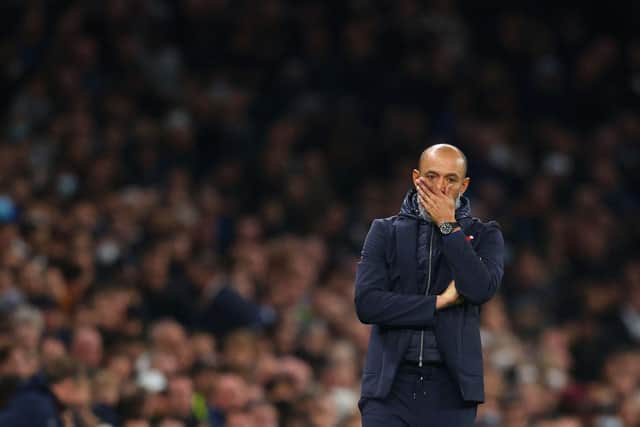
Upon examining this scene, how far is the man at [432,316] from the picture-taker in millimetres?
4766

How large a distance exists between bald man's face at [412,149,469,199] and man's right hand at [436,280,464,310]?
0.35 m

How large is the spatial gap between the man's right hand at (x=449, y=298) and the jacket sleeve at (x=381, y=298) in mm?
21

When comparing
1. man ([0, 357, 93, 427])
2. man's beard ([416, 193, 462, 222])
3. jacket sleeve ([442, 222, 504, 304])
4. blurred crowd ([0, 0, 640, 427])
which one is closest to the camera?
jacket sleeve ([442, 222, 504, 304])

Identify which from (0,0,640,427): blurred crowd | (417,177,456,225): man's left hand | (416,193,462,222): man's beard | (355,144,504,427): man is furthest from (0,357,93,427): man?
(417,177,456,225): man's left hand

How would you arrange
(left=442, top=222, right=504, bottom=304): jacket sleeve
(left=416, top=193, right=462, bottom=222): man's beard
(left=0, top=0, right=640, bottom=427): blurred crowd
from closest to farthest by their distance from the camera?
Answer: 1. (left=442, top=222, right=504, bottom=304): jacket sleeve
2. (left=416, top=193, right=462, bottom=222): man's beard
3. (left=0, top=0, right=640, bottom=427): blurred crowd

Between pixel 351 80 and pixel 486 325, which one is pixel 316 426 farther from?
pixel 351 80

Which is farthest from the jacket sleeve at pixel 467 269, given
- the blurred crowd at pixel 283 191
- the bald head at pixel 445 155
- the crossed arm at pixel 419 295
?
the blurred crowd at pixel 283 191

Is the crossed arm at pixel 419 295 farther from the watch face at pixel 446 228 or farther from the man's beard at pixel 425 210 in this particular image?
the man's beard at pixel 425 210

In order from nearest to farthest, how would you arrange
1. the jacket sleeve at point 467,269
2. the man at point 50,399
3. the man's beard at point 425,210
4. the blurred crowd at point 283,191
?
the jacket sleeve at point 467,269 → the man's beard at point 425,210 → the man at point 50,399 → the blurred crowd at point 283,191

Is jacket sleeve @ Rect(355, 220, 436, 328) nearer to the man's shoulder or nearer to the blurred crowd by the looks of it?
the man's shoulder

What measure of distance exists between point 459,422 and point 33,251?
17.8 ft

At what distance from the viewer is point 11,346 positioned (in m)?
7.56

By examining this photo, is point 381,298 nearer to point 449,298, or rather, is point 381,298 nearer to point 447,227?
point 449,298

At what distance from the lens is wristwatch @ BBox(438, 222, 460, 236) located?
476cm
